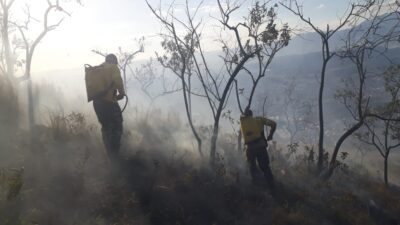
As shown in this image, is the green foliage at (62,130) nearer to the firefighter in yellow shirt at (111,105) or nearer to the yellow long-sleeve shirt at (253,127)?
the firefighter in yellow shirt at (111,105)

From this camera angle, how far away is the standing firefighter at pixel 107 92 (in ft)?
26.8

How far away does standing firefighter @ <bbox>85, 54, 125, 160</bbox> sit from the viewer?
26.8ft

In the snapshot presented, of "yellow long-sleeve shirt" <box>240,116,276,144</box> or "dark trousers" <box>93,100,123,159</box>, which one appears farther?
"yellow long-sleeve shirt" <box>240,116,276,144</box>

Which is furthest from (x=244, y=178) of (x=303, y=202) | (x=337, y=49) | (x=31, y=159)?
(x=337, y=49)

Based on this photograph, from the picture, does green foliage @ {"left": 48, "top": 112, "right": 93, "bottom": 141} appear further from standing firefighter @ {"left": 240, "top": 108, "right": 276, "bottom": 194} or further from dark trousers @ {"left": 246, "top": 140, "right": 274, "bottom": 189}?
dark trousers @ {"left": 246, "top": 140, "right": 274, "bottom": 189}

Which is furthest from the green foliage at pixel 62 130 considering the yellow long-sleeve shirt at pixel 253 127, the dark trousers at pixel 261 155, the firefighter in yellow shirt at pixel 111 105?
the dark trousers at pixel 261 155

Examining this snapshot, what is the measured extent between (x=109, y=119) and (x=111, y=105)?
0.29m

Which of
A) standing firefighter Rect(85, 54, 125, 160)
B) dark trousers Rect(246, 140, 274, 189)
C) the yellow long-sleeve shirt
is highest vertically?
standing firefighter Rect(85, 54, 125, 160)

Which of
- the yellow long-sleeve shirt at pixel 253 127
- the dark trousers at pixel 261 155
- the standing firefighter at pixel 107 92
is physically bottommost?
the dark trousers at pixel 261 155

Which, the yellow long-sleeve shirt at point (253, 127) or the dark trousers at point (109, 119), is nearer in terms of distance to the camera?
the dark trousers at point (109, 119)

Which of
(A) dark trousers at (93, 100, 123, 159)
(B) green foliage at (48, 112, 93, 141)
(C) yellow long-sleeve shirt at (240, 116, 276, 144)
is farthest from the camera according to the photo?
(C) yellow long-sleeve shirt at (240, 116, 276, 144)

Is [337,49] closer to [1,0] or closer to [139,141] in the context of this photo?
[139,141]

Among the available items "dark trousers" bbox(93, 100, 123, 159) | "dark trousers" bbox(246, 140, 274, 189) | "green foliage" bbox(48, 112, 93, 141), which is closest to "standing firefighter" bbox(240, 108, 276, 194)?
"dark trousers" bbox(246, 140, 274, 189)

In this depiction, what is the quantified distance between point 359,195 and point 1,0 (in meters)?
18.2
